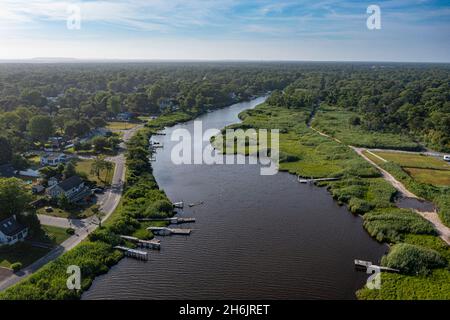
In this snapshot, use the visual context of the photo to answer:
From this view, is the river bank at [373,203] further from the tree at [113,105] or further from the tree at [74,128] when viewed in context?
the tree at [113,105]

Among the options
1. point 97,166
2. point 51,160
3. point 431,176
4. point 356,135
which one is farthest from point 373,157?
point 51,160

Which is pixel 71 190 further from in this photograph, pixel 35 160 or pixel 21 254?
pixel 35 160

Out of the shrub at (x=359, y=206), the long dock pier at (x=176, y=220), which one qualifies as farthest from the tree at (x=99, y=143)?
the shrub at (x=359, y=206)

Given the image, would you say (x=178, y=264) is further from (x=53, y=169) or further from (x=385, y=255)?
(x=53, y=169)

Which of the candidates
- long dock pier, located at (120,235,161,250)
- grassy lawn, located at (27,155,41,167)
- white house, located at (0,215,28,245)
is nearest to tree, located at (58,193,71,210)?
white house, located at (0,215,28,245)
